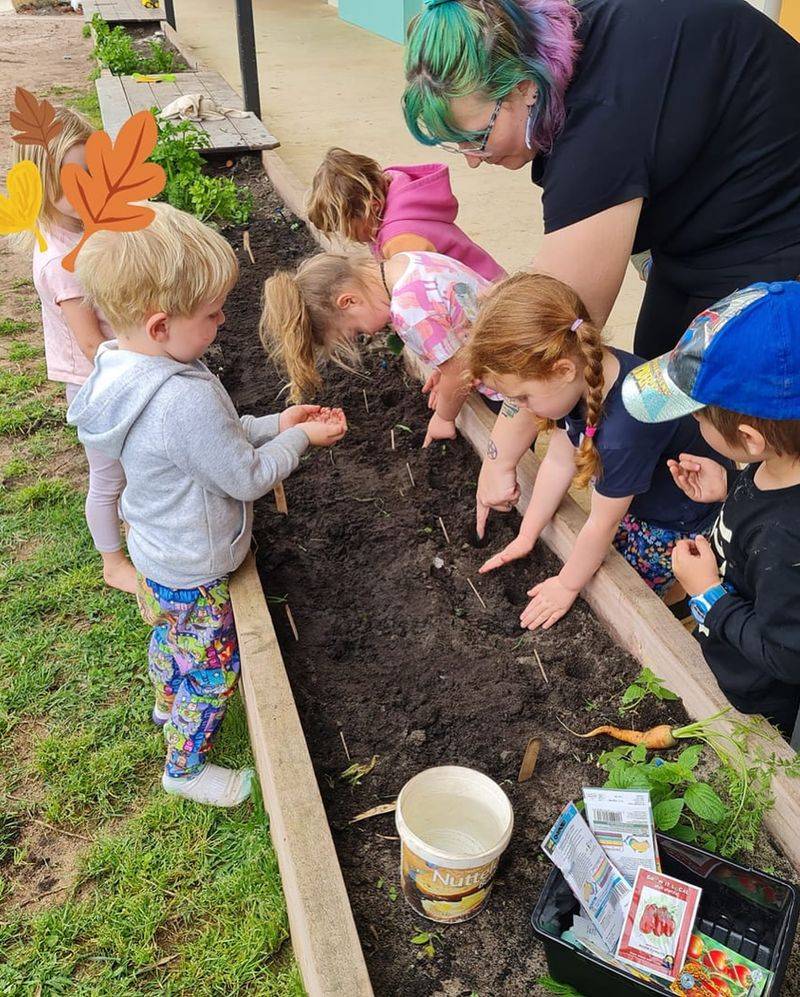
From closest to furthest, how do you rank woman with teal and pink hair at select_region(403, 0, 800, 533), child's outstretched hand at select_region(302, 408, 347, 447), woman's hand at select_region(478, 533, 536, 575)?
1. woman with teal and pink hair at select_region(403, 0, 800, 533)
2. child's outstretched hand at select_region(302, 408, 347, 447)
3. woman's hand at select_region(478, 533, 536, 575)

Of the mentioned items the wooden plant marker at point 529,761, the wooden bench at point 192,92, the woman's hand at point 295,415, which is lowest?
the wooden bench at point 192,92

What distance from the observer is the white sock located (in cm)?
229

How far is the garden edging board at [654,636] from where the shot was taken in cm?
178

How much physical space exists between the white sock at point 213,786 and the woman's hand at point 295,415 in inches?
37.9

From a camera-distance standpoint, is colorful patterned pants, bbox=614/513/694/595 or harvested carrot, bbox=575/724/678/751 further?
colorful patterned pants, bbox=614/513/694/595

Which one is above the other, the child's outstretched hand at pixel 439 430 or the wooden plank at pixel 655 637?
the wooden plank at pixel 655 637

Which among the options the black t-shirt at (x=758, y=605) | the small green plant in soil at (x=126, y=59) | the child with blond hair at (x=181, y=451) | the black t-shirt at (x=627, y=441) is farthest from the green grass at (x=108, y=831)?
the small green plant in soil at (x=126, y=59)

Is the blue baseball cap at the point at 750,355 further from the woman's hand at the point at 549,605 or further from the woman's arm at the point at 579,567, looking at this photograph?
the woman's hand at the point at 549,605

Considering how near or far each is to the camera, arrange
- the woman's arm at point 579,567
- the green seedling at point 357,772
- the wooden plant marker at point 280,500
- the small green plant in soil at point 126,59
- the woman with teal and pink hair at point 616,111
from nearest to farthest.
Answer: the woman with teal and pink hair at point 616,111 < the green seedling at point 357,772 < the woman's arm at point 579,567 < the wooden plant marker at point 280,500 < the small green plant in soil at point 126,59

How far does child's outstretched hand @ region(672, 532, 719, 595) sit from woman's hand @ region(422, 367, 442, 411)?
1.44m

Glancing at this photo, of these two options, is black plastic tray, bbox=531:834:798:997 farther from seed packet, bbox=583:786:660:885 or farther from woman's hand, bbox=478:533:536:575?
woman's hand, bbox=478:533:536:575

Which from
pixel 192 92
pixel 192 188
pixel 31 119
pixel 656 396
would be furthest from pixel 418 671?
pixel 192 92

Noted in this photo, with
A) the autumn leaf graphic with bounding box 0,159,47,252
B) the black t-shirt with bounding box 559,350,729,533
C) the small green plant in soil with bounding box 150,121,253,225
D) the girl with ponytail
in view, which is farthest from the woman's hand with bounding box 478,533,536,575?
the small green plant in soil with bounding box 150,121,253,225

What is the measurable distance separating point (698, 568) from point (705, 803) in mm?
470
